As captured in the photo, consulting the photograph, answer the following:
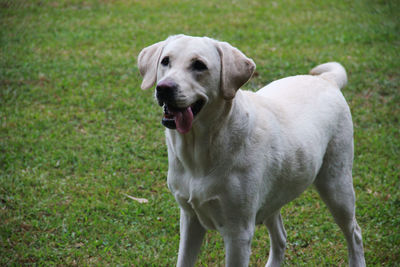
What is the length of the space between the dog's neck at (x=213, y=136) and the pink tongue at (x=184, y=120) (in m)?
0.17

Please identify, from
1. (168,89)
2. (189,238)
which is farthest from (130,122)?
(168,89)

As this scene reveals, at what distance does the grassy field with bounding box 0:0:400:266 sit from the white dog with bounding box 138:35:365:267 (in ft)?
4.18

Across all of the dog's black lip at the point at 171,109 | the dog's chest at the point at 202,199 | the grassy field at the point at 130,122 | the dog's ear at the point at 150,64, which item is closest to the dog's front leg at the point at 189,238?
the dog's chest at the point at 202,199

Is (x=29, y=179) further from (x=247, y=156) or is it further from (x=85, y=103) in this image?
(x=247, y=156)

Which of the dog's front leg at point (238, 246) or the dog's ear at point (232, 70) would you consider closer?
the dog's ear at point (232, 70)

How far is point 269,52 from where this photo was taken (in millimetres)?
8812

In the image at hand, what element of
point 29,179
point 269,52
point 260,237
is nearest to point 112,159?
point 29,179

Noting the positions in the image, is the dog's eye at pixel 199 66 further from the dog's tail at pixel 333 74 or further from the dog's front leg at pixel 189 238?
the dog's tail at pixel 333 74

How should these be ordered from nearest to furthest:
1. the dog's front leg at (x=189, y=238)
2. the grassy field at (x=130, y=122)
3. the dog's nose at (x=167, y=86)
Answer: the dog's nose at (x=167, y=86) → the dog's front leg at (x=189, y=238) → the grassy field at (x=130, y=122)

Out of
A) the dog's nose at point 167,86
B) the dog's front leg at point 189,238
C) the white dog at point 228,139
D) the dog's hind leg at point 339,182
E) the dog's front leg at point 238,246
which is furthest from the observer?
the dog's hind leg at point 339,182

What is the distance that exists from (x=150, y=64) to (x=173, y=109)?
0.54 meters

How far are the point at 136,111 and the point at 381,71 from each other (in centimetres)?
440

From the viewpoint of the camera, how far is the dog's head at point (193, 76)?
2.76m

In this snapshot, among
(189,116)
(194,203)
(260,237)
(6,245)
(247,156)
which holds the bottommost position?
(260,237)
